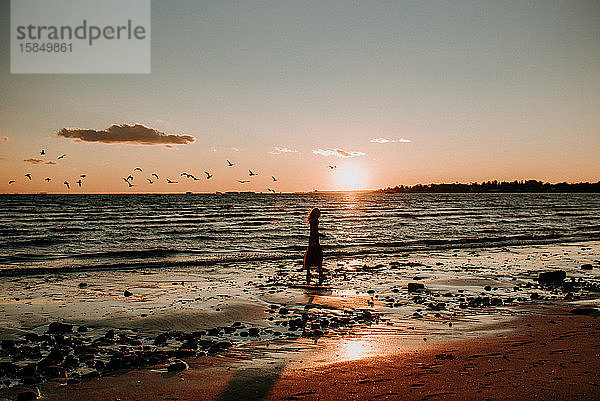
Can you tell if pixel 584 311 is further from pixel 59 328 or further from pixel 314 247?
pixel 59 328

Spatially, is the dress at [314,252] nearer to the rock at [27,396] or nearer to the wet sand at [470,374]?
the wet sand at [470,374]

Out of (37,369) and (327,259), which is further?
(327,259)

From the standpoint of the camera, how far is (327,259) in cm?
2398

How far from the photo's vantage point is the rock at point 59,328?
977 cm

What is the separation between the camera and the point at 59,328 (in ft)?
32.3

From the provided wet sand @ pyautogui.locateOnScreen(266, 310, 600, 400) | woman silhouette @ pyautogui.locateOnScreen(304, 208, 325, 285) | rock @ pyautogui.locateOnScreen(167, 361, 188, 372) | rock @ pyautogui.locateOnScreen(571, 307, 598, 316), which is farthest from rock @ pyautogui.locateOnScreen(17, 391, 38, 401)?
rock @ pyautogui.locateOnScreen(571, 307, 598, 316)

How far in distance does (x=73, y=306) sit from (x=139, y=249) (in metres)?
16.4

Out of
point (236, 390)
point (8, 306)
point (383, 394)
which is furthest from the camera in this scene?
point (8, 306)

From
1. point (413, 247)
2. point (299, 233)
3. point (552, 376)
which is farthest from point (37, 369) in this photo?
point (299, 233)

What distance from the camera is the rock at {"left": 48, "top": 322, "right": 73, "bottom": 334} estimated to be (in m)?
9.77

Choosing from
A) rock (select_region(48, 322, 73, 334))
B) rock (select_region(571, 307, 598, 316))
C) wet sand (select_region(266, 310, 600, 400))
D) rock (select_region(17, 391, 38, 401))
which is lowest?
rock (select_region(48, 322, 73, 334))

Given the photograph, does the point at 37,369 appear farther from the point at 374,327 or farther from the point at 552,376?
the point at 552,376

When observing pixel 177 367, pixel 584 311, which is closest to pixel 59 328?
pixel 177 367

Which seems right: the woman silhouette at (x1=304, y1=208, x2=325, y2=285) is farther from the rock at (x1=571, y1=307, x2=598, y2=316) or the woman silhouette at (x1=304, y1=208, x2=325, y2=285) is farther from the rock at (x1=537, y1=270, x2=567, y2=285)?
the rock at (x1=537, y1=270, x2=567, y2=285)
